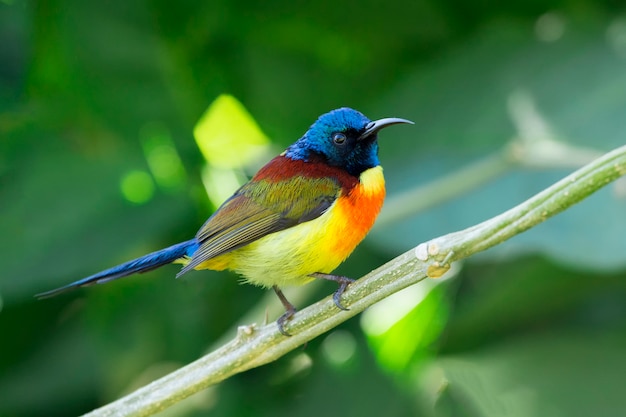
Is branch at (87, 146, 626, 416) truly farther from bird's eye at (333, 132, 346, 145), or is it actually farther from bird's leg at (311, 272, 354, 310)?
bird's eye at (333, 132, 346, 145)

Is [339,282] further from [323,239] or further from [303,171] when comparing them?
[303,171]

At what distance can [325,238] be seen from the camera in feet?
7.66

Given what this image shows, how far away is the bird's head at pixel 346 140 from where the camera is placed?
7.94 feet

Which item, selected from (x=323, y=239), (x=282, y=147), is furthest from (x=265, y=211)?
(x=282, y=147)

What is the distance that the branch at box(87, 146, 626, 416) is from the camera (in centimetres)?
162

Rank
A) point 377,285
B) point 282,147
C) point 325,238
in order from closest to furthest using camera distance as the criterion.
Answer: point 377,285 → point 325,238 → point 282,147

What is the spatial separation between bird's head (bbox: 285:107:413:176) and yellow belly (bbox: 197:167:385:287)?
0.04m

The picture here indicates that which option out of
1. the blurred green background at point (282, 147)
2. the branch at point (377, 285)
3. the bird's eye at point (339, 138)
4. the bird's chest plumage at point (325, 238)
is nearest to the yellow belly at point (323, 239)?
the bird's chest plumage at point (325, 238)

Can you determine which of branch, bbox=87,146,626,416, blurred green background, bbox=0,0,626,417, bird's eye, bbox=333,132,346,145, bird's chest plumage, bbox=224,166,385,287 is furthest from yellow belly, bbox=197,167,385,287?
blurred green background, bbox=0,0,626,417

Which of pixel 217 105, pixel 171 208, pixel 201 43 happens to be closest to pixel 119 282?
pixel 171 208

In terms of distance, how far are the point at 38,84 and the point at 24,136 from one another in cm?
23

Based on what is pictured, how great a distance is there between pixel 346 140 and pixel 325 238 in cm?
30

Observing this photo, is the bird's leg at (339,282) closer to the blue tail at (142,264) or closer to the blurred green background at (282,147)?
the blue tail at (142,264)

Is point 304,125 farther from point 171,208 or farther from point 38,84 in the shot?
point 38,84
